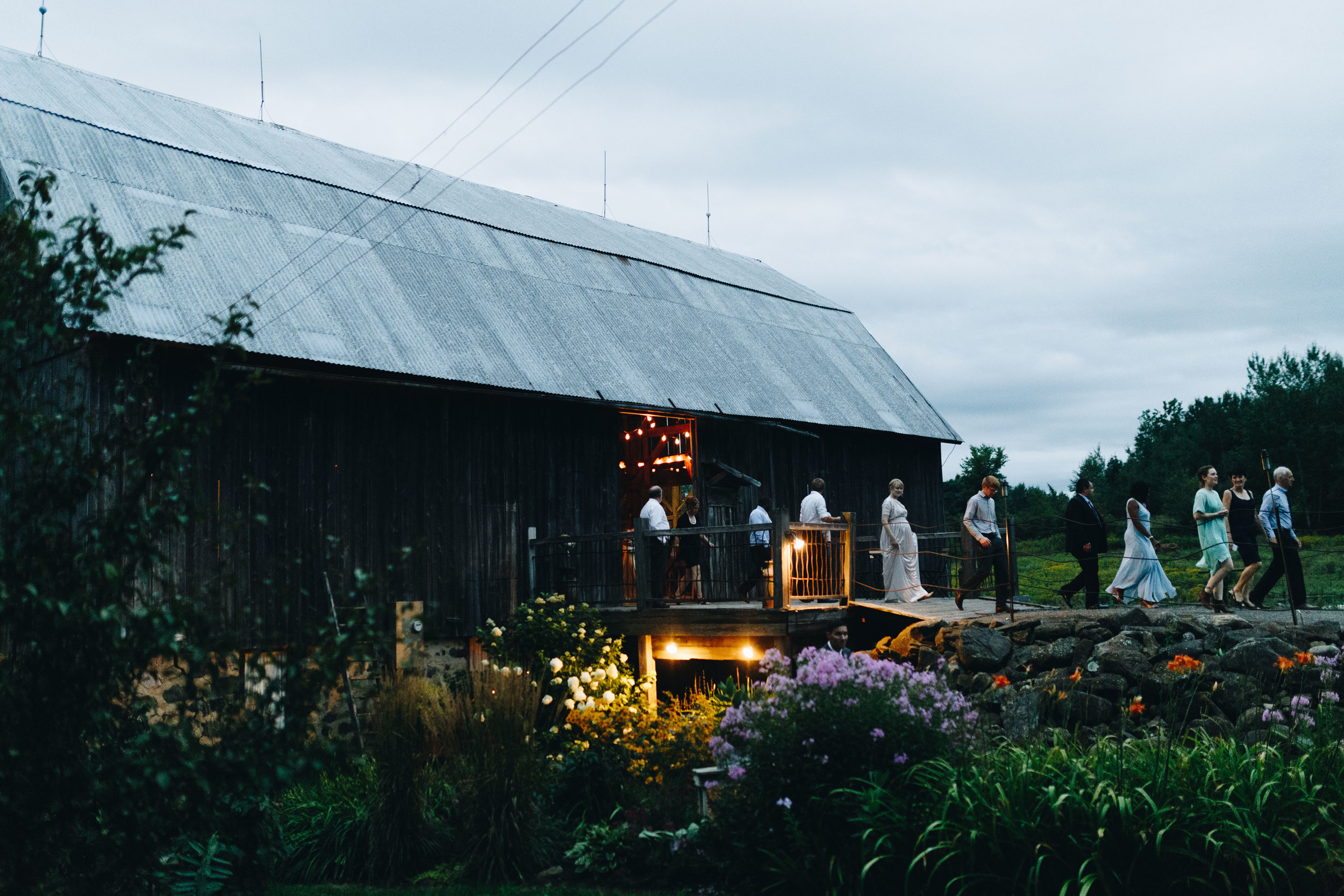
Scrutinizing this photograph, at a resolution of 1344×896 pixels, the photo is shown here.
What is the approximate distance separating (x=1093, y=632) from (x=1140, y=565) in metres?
3.12

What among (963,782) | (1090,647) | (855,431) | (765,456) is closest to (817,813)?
(963,782)

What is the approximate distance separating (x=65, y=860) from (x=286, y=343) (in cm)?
784

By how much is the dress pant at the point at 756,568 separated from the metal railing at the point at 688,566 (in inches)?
0.5

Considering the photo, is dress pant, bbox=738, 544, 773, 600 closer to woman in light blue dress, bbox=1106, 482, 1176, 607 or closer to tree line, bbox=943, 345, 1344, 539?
woman in light blue dress, bbox=1106, 482, 1176, 607

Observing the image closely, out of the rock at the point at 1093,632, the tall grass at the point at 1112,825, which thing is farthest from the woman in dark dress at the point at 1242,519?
the tall grass at the point at 1112,825

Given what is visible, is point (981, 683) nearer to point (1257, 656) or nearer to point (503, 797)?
point (1257, 656)

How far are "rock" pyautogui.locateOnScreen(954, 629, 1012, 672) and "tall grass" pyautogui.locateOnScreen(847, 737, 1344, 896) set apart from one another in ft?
11.2

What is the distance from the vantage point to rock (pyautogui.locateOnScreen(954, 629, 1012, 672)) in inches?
416

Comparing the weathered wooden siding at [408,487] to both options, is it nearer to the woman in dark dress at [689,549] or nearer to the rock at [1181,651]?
the woman in dark dress at [689,549]

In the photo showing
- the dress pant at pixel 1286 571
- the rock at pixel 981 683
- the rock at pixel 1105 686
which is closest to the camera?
the rock at pixel 1105 686

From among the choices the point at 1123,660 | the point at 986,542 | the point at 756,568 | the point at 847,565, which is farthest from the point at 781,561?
→ the point at 1123,660

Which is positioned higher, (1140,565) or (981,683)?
(1140,565)

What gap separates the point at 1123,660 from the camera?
9672mm

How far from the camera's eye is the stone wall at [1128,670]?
8.70m
